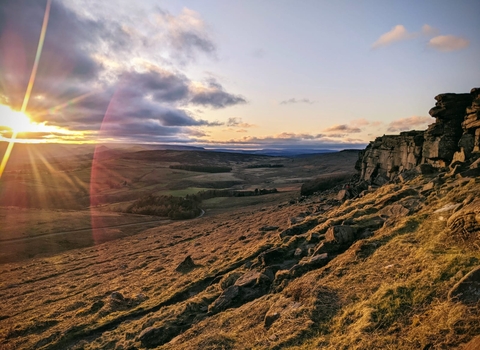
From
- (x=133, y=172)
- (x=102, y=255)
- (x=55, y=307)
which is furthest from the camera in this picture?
(x=133, y=172)

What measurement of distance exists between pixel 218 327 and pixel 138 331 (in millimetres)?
4333

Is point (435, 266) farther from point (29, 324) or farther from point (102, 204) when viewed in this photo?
point (102, 204)

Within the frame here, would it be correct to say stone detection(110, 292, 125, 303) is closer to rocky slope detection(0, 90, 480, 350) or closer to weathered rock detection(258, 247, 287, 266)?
rocky slope detection(0, 90, 480, 350)

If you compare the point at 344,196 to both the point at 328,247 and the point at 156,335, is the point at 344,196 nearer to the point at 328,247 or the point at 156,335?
the point at 328,247

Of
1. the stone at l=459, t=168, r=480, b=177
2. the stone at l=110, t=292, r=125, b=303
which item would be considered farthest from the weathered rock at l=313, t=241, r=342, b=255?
the stone at l=110, t=292, r=125, b=303

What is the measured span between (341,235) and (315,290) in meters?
4.63

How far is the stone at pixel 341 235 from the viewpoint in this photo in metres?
15.2

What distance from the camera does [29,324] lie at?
16969mm

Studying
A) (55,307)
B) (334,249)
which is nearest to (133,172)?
(55,307)

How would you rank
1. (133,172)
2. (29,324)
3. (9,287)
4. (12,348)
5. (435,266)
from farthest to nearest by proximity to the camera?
(133,172), (9,287), (29,324), (12,348), (435,266)

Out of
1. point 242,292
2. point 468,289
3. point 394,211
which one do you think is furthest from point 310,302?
point 394,211

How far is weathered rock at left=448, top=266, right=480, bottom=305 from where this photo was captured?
823cm

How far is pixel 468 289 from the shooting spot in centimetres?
845

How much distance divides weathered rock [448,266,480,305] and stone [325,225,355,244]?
6.59m
